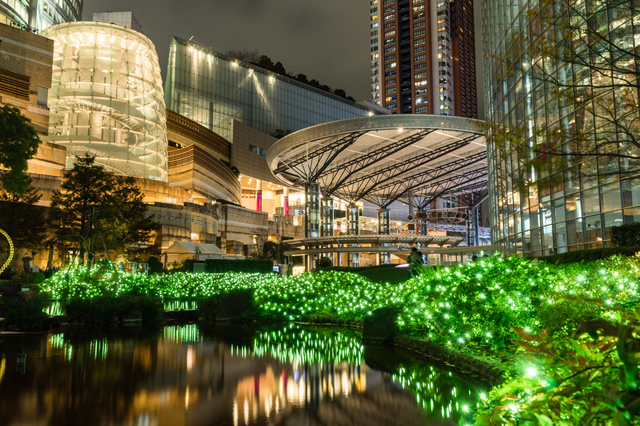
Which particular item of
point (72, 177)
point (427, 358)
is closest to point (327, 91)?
point (72, 177)

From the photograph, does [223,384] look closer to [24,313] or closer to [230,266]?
[24,313]

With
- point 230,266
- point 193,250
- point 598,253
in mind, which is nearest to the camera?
point 598,253

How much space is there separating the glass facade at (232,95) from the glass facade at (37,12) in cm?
2217

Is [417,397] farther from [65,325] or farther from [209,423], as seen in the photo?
[65,325]

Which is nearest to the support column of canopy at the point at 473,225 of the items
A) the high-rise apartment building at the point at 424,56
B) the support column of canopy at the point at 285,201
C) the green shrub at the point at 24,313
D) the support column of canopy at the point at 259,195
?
the support column of canopy at the point at 285,201

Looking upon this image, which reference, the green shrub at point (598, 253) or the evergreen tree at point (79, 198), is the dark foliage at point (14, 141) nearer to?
the evergreen tree at point (79, 198)

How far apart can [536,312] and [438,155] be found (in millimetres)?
47921

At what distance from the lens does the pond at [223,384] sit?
5465 mm

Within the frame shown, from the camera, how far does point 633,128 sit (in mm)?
18484

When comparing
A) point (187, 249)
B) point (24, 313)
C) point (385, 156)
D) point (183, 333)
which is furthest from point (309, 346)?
point (385, 156)

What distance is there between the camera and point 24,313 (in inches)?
533

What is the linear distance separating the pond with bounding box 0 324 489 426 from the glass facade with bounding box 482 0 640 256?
6295mm

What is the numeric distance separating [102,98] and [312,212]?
108 ft

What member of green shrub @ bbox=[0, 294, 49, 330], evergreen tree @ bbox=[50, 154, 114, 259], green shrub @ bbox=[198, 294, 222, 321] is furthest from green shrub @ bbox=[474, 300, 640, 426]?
evergreen tree @ bbox=[50, 154, 114, 259]
